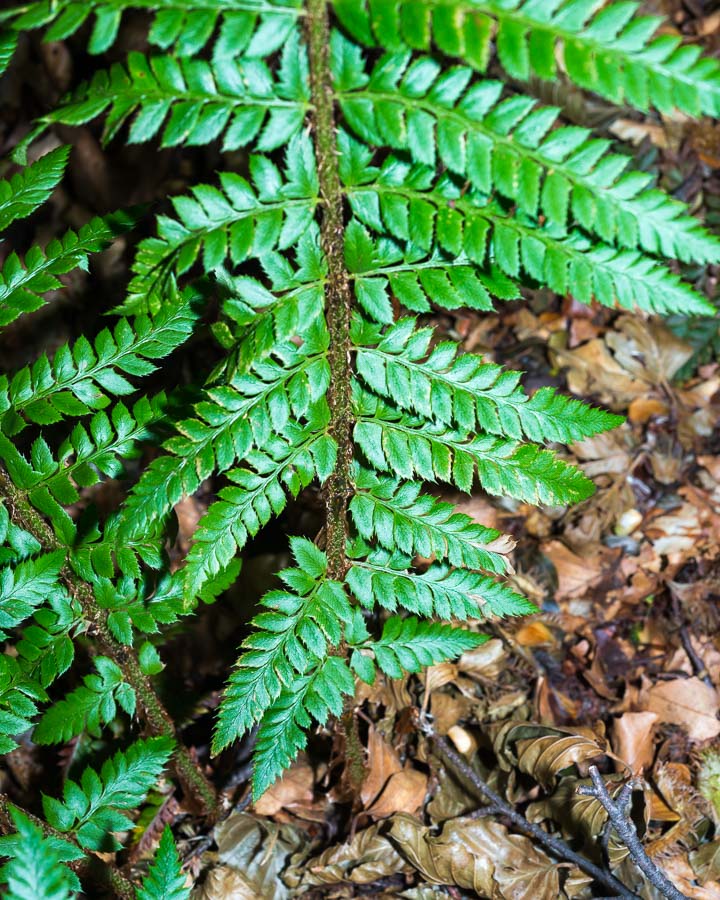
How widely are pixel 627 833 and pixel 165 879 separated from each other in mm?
1152

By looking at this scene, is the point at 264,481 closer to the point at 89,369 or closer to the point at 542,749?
the point at 89,369

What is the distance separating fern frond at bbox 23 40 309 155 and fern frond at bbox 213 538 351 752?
3.07 feet

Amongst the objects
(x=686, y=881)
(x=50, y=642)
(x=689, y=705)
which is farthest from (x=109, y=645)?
(x=689, y=705)

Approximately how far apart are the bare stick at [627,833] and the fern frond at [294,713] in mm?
646

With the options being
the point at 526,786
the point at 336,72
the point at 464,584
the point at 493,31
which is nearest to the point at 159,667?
the point at 464,584

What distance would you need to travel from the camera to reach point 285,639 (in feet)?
6.17

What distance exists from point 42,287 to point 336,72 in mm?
942

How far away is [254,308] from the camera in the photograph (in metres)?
1.66

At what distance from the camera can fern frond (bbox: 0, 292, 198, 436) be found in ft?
6.29

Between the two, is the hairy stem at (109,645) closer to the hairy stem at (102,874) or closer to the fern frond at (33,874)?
the hairy stem at (102,874)

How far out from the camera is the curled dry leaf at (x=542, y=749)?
2.32 metres

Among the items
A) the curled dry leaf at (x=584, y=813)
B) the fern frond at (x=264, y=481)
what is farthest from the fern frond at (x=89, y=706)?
the curled dry leaf at (x=584, y=813)

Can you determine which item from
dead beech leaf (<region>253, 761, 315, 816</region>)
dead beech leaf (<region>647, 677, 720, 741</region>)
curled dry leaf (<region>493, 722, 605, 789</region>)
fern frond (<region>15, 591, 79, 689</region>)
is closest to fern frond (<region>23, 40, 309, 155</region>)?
fern frond (<region>15, 591, 79, 689</region>)

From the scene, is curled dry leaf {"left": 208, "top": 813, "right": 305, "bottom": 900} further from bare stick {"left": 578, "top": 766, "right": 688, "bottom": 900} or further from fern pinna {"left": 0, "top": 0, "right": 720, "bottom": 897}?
bare stick {"left": 578, "top": 766, "right": 688, "bottom": 900}
